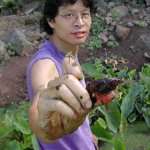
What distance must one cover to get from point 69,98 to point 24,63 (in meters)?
3.84

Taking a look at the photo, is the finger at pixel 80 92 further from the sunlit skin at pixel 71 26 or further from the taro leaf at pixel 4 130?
the taro leaf at pixel 4 130

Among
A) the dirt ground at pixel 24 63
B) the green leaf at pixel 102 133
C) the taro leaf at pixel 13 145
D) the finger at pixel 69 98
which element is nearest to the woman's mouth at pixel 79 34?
the finger at pixel 69 98

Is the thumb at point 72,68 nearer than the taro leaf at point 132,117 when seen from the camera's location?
Yes

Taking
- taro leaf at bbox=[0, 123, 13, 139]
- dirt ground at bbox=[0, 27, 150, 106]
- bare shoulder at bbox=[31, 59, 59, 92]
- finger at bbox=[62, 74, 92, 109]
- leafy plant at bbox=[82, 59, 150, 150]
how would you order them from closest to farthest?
finger at bbox=[62, 74, 92, 109], bare shoulder at bbox=[31, 59, 59, 92], taro leaf at bbox=[0, 123, 13, 139], leafy plant at bbox=[82, 59, 150, 150], dirt ground at bbox=[0, 27, 150, 106]

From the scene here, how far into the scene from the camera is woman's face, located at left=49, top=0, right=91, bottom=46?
1.75m

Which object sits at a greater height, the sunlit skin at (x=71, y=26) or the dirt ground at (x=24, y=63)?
Result: the sunlit skin at (x=71, y=26)

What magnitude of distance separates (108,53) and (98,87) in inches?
158

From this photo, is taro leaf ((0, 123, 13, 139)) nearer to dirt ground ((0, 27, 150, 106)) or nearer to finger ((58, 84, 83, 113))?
dirt ground ((0, 27, 150, 106))

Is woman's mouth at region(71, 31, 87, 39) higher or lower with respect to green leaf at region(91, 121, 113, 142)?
higher

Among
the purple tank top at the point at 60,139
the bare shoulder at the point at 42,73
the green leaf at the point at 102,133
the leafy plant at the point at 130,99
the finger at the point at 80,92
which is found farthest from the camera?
the leafy plant at the point at 130,99

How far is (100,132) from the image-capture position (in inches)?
129

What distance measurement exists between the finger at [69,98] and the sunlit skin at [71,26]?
1.75 ft

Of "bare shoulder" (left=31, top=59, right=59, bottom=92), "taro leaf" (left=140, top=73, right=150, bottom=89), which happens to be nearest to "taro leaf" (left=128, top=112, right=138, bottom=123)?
"taro leaf" (left=140, top=73, right=150, bottom=89)

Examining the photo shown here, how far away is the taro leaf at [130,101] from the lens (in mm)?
→ 3984
